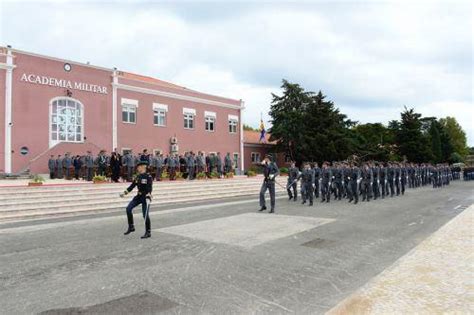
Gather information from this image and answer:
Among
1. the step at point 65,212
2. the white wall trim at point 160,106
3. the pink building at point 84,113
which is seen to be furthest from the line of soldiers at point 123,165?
the white wall trim at point 160,106

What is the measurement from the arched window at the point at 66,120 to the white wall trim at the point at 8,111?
276 cm

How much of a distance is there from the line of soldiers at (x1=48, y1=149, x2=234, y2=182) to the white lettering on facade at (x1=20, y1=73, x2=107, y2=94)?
5.66 metres

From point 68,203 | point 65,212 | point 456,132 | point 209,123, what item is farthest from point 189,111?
point 456,132

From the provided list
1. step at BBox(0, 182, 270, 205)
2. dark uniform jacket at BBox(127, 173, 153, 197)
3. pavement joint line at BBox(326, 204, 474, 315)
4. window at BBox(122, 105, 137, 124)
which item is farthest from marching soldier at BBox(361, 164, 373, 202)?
window at BBox(122, 105, 137, 124)

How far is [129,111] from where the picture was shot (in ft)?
105

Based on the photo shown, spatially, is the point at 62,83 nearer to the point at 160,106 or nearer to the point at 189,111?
the point at 160,106

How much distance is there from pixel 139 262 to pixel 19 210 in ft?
29.4

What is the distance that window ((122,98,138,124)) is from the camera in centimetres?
3162

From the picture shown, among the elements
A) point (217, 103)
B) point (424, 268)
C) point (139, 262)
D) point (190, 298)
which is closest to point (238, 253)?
point (139, 262)

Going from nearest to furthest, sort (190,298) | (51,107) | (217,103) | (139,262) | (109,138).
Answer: (190,298)
(139,262)
(51,107)
(109,138)
(217,103)

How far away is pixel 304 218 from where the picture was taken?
12164 millimetres

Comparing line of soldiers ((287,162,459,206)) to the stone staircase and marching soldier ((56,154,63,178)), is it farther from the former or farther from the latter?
marching soldier ((56,154,63,178))

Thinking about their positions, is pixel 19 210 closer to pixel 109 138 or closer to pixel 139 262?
pixel 139 262

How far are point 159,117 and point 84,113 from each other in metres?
6.90
